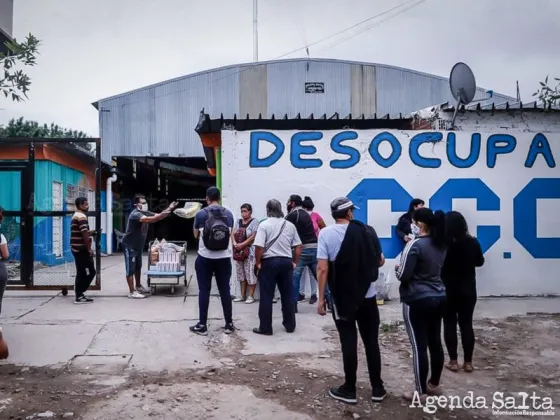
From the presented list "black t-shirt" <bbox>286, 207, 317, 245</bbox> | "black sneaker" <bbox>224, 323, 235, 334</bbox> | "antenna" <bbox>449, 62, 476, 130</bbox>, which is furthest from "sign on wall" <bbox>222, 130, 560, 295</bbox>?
"black sneaker" <bbox>224, 323, 235, 334</bbox>

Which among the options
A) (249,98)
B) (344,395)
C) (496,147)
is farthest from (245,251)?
(249,98)

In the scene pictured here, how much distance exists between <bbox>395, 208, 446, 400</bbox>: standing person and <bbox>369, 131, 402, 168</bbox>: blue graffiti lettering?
15.4ft

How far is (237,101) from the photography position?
87.4 feet

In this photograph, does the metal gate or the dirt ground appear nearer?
the dirt ground

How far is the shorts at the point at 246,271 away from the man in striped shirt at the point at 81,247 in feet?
7.81

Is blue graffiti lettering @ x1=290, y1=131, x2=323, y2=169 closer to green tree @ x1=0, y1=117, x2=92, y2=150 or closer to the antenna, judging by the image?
the antenna

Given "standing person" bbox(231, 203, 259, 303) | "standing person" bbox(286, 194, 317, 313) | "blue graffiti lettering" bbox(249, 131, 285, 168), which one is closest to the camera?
"standing person" bbox(286, 194, 317, 313)

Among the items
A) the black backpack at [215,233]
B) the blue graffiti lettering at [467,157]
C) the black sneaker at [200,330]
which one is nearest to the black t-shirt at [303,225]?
the black backpack at [215,233]

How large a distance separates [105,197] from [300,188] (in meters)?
13.3

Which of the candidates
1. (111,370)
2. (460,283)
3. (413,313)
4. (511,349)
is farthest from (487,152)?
(111,370)

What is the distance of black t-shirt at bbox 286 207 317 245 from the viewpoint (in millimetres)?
8148

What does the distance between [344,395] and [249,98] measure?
23.2m

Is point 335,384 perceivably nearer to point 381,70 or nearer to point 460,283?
point 460,283

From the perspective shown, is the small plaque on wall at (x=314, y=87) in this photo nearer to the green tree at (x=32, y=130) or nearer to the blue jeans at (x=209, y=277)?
the green tree at (x=32, y=130)
